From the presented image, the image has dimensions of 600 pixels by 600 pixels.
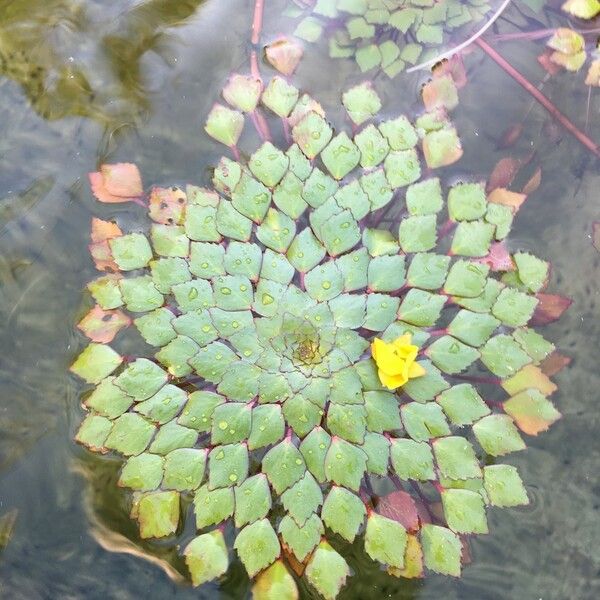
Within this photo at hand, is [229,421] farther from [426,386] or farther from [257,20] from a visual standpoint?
[257,20]

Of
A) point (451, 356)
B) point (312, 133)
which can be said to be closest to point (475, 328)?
point (451, 356)

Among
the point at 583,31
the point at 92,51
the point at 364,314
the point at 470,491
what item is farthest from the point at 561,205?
the point at 92,51

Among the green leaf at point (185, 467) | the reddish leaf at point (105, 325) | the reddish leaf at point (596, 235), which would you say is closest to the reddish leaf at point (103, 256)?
the reddish leaf at point (105, 325)

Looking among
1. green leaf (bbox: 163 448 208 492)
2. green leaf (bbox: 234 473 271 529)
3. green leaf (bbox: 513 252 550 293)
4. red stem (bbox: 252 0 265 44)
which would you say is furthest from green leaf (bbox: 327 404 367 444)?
red stem (bbox: 252 0 265 44)

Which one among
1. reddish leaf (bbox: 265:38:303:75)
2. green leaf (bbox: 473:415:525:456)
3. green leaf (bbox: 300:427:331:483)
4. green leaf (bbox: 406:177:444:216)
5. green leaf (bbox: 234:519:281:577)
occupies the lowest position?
green leaf (bbox: 234:519:281:577)

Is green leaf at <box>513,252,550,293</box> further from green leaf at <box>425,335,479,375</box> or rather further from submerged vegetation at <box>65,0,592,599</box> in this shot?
green leaf at <box>425,335,479,375</box>
